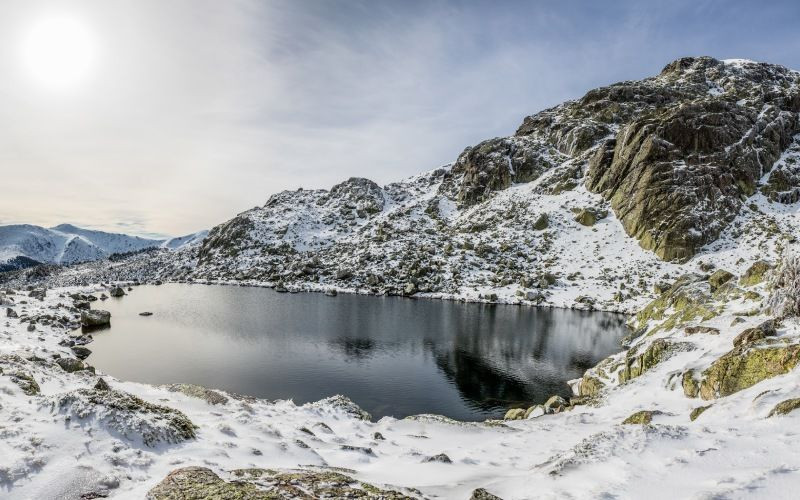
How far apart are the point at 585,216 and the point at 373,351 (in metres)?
88.7

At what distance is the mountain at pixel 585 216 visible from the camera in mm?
91750

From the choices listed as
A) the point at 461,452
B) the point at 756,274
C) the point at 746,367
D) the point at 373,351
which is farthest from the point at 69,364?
the point at 756,274

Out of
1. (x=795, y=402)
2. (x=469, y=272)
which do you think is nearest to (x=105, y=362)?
(x=795, y=402)

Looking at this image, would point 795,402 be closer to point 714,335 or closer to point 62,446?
point 714,335

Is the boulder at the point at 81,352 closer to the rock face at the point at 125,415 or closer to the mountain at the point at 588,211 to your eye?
the rock face at the point at 125,415

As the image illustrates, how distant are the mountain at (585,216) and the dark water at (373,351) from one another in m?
22.2

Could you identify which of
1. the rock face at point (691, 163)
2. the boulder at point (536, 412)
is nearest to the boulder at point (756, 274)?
the boulder at point (536, 412)

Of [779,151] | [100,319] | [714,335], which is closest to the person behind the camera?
[714,335]

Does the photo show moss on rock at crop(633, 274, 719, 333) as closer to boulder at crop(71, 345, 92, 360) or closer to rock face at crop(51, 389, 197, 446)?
rock face at crop(51, 389, 197, 446)

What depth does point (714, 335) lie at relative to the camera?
23969mm

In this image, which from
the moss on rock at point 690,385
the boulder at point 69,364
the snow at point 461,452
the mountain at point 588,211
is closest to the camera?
the snow at point 461,452

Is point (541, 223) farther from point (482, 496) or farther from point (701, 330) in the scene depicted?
point (482, 496)

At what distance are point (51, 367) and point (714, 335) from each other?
40604 mm

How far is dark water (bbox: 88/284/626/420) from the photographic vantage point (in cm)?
3503
